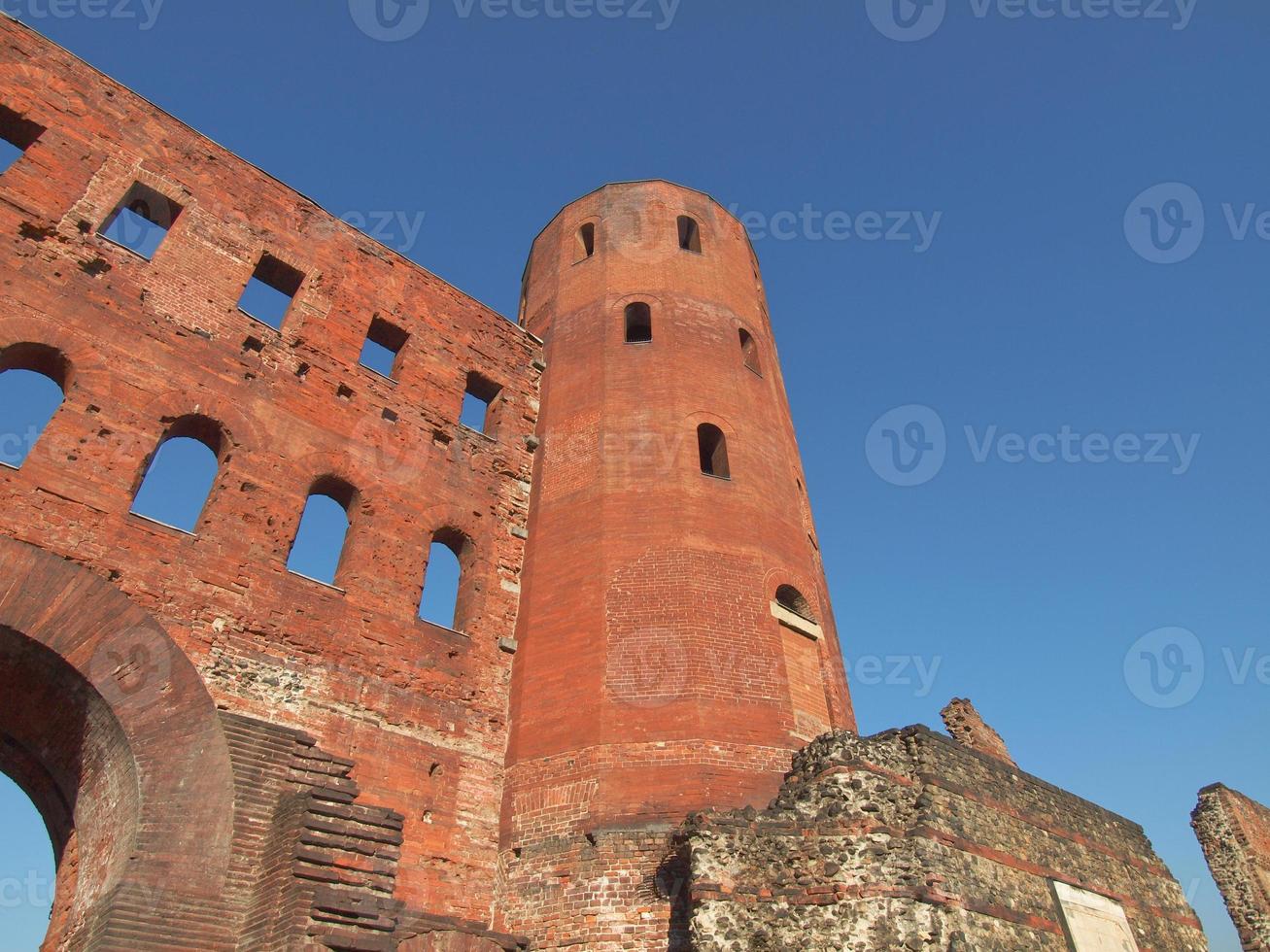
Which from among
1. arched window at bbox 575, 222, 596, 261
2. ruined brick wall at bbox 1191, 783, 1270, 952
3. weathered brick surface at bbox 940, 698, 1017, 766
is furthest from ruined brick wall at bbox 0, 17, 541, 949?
ruined brick wall at bbox 1191, 783, 1270, 952

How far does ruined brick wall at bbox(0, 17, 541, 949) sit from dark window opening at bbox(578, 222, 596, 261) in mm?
4720

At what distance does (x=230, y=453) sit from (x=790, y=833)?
319 inches

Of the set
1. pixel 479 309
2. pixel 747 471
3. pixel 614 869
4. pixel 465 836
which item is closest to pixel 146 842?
pixel 465 836

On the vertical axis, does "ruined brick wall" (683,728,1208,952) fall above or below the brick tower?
below

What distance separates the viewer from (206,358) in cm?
1101

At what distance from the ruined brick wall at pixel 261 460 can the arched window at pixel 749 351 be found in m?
5.16

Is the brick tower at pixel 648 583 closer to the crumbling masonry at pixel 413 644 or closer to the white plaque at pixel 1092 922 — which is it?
the crumbling masonry at pixel 413 644

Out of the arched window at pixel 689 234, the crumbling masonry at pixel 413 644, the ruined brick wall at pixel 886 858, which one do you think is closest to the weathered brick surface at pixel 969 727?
the crumbling masonry at pixel 413 644

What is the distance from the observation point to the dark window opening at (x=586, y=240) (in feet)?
56.5

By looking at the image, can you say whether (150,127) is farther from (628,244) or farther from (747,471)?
(747,471)

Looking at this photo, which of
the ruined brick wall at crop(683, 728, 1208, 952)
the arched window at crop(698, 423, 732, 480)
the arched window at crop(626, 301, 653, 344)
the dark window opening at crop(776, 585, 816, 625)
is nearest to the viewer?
the ruined brick wall at crop(683, 728, 1208, 952)

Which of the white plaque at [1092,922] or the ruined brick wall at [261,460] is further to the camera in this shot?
the white plaque at [1092,922]

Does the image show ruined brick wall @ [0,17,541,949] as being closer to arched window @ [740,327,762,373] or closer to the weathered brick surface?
arched window @ [740,327,762,373]

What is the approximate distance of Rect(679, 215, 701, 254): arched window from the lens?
56.0 ft
